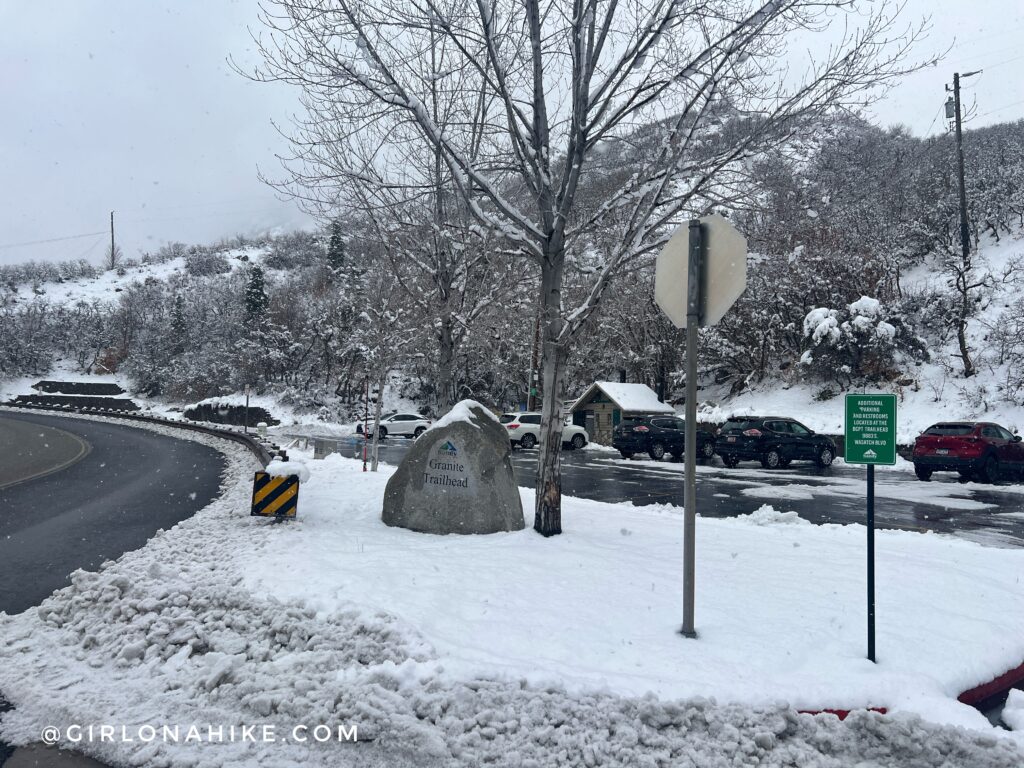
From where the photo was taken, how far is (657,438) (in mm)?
27516

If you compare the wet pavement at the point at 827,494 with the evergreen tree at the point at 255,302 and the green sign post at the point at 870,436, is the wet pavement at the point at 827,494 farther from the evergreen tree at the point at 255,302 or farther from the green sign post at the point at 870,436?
the evergreen tree at the point at 255,302

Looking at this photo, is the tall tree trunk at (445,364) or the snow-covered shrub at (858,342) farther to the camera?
the snow-covered shrub at (858,342)

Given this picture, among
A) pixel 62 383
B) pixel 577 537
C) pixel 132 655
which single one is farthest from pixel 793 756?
pixel 62 383

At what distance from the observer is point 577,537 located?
871 cm

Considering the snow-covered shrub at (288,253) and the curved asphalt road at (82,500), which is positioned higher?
the snow-covered shrub at (288,253)

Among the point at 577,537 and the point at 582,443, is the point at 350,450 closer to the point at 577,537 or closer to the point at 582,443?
the point at 582,443

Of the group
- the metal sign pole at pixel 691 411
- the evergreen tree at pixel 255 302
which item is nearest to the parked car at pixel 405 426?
the evergreen tree at pixel 255 302

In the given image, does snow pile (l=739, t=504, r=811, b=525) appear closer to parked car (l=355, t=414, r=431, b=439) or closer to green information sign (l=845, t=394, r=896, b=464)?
green information sign (l=845, t=394, r=896, b=464)

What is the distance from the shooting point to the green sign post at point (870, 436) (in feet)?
15.8

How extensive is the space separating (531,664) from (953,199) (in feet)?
143

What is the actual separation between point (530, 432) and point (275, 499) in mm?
24210

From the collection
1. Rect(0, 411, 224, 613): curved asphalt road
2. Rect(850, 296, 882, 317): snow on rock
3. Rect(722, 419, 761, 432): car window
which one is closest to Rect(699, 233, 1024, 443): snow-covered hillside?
Rect(850, 296, 882, 317): snow on rock

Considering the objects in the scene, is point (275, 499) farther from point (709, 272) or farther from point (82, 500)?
point (709, 272)

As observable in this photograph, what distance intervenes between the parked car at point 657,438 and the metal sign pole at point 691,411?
22249 mm
